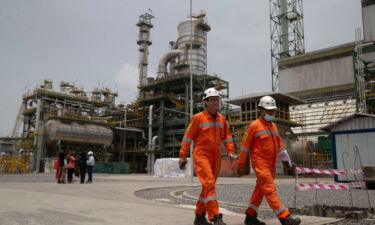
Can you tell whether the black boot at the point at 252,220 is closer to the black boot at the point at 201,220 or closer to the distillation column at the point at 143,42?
the black boot at the point at 201,220

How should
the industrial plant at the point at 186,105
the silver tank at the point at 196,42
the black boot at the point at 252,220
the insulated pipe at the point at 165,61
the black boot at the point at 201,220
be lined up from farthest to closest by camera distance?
the insulated pipe at the point at 165,61, the silver tank at the point at 196,42, the industrial plant at the point at 186,105, the black boot at the point at 252,220, the black boot at the point at 201,220

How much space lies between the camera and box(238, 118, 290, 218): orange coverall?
15.0ft

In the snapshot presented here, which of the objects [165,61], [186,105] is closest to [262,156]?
[186,105]

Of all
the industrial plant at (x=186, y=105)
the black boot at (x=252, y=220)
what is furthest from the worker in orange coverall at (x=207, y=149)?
the industrial plant at (x=186, y=105)

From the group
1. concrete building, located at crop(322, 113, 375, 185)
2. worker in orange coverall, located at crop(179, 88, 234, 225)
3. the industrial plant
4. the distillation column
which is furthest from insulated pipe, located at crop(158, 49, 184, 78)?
worker in orange coverall, located at crop(179, 88, 234, 225)

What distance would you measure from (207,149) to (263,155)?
0.81 meters

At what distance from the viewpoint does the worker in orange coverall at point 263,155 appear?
4590 millimetres

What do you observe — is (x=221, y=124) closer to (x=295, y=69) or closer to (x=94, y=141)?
(x=94, y=141)

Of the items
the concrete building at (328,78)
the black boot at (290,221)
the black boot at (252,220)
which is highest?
the concrete building at (328,78)

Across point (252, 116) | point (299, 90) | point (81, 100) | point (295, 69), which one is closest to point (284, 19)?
point (295, 69)

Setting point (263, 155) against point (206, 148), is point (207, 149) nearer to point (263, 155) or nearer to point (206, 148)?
point (206, 148)

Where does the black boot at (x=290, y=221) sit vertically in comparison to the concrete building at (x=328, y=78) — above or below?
below

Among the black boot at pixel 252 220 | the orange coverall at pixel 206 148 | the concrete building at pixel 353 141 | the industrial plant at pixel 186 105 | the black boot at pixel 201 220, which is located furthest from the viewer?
the industrial plant at pixel 186 105

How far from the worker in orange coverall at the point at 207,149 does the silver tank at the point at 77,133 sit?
119 ft
